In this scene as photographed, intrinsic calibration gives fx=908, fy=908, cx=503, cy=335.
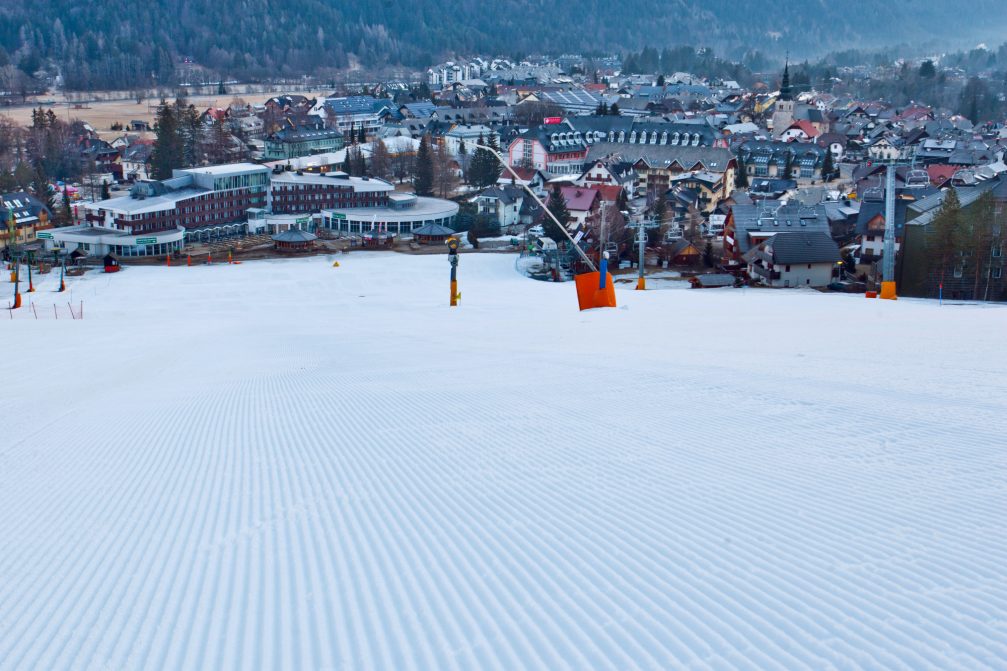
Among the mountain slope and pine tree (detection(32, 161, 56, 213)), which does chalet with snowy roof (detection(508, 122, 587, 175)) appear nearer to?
pine tree (detection(32, 161, 56, 213))

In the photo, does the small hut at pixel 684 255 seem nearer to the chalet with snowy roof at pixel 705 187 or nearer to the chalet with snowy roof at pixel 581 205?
the chalet with snowy roof at pixel 581 205

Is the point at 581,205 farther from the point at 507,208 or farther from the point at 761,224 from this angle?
the point at 761,224

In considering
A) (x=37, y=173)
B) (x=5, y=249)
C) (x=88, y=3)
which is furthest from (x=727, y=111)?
(x=88, y=3)

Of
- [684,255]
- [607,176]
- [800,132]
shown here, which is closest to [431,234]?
[684,255]

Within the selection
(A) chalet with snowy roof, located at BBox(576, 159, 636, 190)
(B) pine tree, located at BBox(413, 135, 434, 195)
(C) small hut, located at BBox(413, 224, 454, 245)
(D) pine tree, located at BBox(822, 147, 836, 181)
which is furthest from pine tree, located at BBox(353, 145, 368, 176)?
(D) pine tree, located at BBox(822, 147, 836, 181)

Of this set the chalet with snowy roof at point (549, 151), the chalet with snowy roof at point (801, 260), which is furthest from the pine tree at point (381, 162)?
the chalet with snowy roof at point (801, 260)
